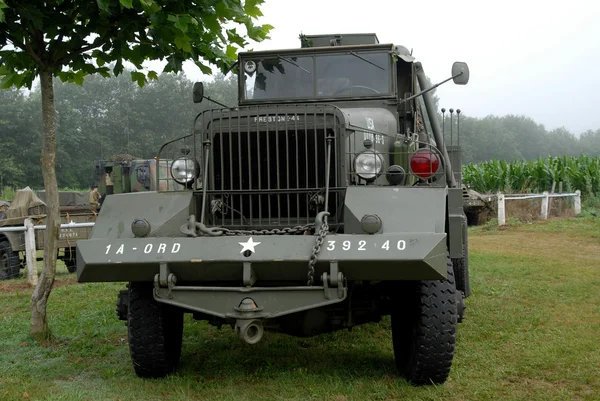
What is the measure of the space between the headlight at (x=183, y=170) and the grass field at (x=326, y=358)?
4.88 feet

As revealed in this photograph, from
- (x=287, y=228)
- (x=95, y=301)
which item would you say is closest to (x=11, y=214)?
(x=95, y=301)

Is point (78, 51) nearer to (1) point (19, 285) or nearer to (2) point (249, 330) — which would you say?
(2) point (249, 330)

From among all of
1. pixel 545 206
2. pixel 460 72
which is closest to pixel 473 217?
pixel 545 206

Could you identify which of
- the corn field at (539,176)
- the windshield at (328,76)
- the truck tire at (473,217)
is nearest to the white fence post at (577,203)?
the corn field at (539,176)

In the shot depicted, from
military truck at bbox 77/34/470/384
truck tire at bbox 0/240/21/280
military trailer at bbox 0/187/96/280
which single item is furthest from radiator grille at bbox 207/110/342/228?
truck tire at bbox 0/240/21/280

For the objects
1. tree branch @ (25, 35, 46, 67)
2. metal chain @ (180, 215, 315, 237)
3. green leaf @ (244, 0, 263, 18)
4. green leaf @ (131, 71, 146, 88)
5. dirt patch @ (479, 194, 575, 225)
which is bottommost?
dirt patch @ (479, 194, 575, 225)

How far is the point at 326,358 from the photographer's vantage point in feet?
18.9

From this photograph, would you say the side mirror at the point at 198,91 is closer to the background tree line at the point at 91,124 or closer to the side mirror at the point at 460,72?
the side mirror at the point at 460,72

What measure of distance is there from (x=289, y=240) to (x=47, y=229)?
294 cm

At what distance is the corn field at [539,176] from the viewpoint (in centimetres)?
2272

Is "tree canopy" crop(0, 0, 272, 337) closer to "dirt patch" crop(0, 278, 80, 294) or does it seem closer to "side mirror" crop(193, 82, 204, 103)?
"side mirror" crop(193, 82, 204, 103)

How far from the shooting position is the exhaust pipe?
4402 mm

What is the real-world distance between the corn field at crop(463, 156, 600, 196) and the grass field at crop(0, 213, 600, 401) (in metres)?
15.0

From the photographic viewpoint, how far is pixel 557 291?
8422 mm
